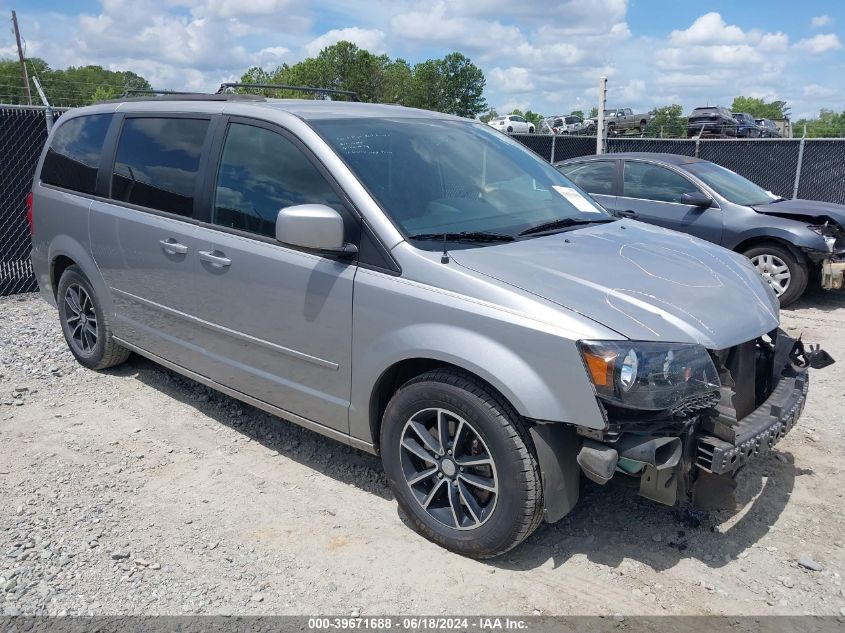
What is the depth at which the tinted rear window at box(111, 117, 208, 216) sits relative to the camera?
4109 millimetres

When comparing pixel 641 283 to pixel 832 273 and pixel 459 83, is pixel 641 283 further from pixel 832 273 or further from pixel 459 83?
pixel 459 83

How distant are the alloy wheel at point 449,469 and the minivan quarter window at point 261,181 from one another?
1.13 meters

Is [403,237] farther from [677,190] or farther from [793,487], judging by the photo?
[677,190]

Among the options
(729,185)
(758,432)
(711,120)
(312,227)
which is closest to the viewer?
(758,432)

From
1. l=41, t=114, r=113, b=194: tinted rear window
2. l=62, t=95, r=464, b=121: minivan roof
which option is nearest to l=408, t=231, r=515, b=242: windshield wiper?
l=62, t=95, r=464, b=121: minivan roof

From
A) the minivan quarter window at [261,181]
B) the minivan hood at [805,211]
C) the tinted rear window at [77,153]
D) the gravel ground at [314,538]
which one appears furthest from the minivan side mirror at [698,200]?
the tinted rear window at [77,153]

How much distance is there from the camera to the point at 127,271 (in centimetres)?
459

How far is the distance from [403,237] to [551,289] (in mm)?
736

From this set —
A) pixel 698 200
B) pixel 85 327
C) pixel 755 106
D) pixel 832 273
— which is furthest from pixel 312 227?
pixel 755 106

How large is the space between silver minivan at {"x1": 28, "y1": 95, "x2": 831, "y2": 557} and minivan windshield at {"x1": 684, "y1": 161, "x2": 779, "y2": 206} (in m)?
4.62

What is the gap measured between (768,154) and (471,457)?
1382cm

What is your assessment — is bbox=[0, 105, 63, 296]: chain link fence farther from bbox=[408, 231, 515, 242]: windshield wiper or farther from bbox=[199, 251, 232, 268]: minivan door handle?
bbox=[408, 231, 515, 242]: windshield wiper

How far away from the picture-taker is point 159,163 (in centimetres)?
435

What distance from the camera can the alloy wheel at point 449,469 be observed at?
300cm
